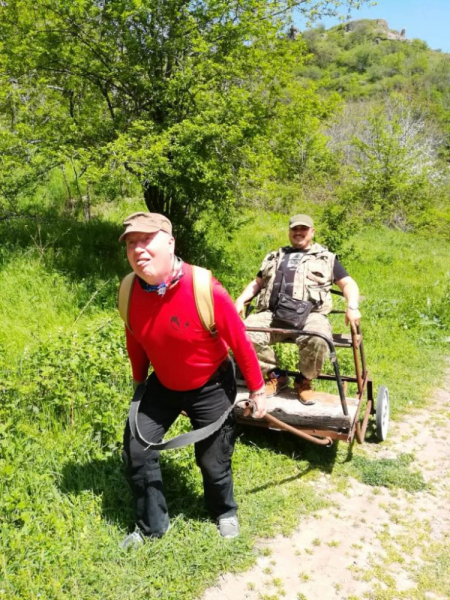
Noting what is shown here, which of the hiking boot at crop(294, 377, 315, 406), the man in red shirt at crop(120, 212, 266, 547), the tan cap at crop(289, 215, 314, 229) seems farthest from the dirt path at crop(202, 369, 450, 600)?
the tan cap at crop(289, 215, 314, 229)

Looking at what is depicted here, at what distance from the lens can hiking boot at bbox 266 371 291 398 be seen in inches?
177

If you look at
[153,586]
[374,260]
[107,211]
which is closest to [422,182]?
[374,260]

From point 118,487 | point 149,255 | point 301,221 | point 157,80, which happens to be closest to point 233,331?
point 149,255

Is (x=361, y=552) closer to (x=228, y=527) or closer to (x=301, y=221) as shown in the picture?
(x=228, y=527)

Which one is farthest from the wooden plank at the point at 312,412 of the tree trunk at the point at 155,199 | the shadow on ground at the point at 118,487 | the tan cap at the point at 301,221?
the tree trunk at the point at 155,199

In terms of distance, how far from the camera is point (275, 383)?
4547mm

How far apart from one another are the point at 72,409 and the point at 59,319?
2.44 meters

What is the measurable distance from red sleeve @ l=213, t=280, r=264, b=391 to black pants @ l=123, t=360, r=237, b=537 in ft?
0.77

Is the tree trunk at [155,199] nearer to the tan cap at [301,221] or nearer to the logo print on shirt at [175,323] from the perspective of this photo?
the tan cap at [301,221]

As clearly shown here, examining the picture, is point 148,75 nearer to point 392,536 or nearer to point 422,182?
point 392,536

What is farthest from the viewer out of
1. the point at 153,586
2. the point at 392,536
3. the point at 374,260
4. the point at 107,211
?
the point at 374,260

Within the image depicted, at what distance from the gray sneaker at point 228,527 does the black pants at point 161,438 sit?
25 cm

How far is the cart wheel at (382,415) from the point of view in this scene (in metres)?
4.86

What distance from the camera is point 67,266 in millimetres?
8086
